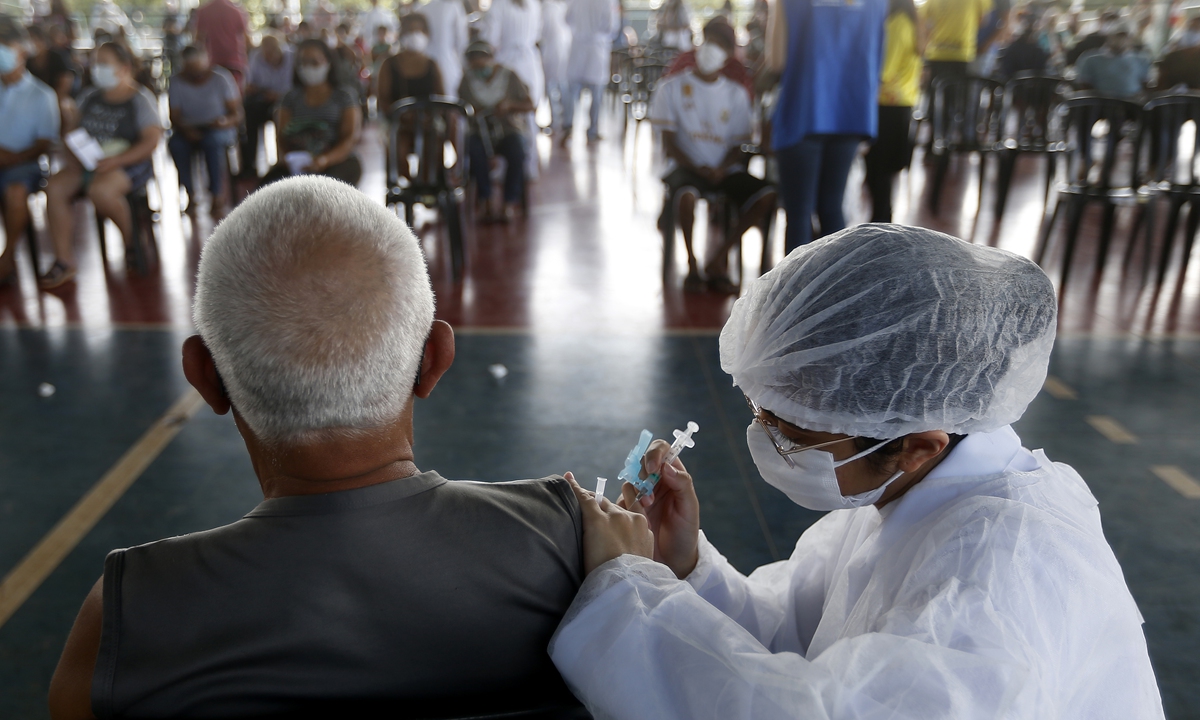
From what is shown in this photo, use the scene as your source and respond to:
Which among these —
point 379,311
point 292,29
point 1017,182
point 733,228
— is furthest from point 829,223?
point 292,29

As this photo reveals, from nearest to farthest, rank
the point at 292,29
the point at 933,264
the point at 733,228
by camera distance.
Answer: the point at 933,264 → the point at 733,228 → the point at 292,29

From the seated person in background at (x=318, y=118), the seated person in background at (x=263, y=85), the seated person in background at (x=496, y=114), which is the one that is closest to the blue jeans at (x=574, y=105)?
the seated person in background at (x=263, y=85)

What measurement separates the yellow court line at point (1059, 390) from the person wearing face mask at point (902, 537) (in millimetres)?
2380

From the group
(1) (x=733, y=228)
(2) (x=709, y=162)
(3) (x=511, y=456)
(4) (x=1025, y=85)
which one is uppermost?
(4) (x=1025, y=85)

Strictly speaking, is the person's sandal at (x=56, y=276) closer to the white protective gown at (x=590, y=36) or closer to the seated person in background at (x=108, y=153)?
the seated person in background at (x=108, y=153)

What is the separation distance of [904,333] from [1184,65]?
26.0 feet

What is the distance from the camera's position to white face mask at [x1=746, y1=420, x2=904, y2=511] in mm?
1062

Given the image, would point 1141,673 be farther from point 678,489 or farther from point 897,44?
point 897,44

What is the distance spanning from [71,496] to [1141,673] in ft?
8.41

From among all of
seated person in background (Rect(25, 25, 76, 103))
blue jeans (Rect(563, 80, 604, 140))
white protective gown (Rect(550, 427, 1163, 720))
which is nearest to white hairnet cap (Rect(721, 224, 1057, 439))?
white protective gown (Rect(550, 427, 1163, 720))

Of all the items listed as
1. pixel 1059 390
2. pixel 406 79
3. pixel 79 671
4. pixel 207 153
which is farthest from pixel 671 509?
pixel 207 153

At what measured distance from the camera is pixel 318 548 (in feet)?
2.55

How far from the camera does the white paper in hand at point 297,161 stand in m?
4.77

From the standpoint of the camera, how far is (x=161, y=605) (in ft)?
2.47
